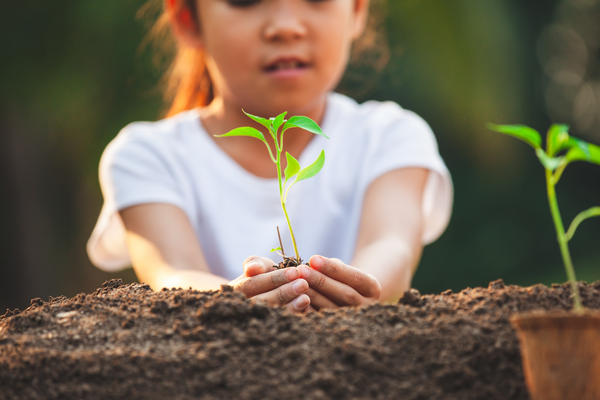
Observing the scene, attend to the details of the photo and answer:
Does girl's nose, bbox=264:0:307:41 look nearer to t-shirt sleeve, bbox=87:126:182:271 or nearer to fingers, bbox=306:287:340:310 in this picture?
t-shirt sleeve, bbox=87:126:182:271

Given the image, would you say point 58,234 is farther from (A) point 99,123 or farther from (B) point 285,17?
(B) point 285,17

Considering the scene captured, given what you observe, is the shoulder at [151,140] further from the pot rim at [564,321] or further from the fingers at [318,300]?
the pot rim at [564,321]

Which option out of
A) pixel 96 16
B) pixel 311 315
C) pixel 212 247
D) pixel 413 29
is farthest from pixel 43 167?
pixel 311 315

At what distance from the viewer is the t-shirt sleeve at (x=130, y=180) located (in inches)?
76.2

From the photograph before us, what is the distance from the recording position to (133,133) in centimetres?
216

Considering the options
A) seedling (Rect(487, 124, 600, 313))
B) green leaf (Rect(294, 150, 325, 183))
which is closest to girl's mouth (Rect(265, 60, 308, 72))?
green leaf (Rect(294, 150, 325, 183))

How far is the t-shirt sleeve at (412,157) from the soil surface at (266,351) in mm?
1222

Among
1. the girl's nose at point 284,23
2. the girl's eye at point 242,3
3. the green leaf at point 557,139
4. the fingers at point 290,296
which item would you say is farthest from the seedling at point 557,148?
the girl's eye at point 242,3

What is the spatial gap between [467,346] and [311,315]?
24 centimetres

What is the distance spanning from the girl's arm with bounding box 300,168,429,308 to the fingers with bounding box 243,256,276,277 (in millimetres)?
75

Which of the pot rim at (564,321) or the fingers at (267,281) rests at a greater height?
the pot rim at (564,321)

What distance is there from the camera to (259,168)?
2.17m

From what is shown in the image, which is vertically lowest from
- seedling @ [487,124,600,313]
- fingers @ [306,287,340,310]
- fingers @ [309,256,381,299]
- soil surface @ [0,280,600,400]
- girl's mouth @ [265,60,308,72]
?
soil surface @ [0,280,600,400]

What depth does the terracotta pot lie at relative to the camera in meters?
0.56
